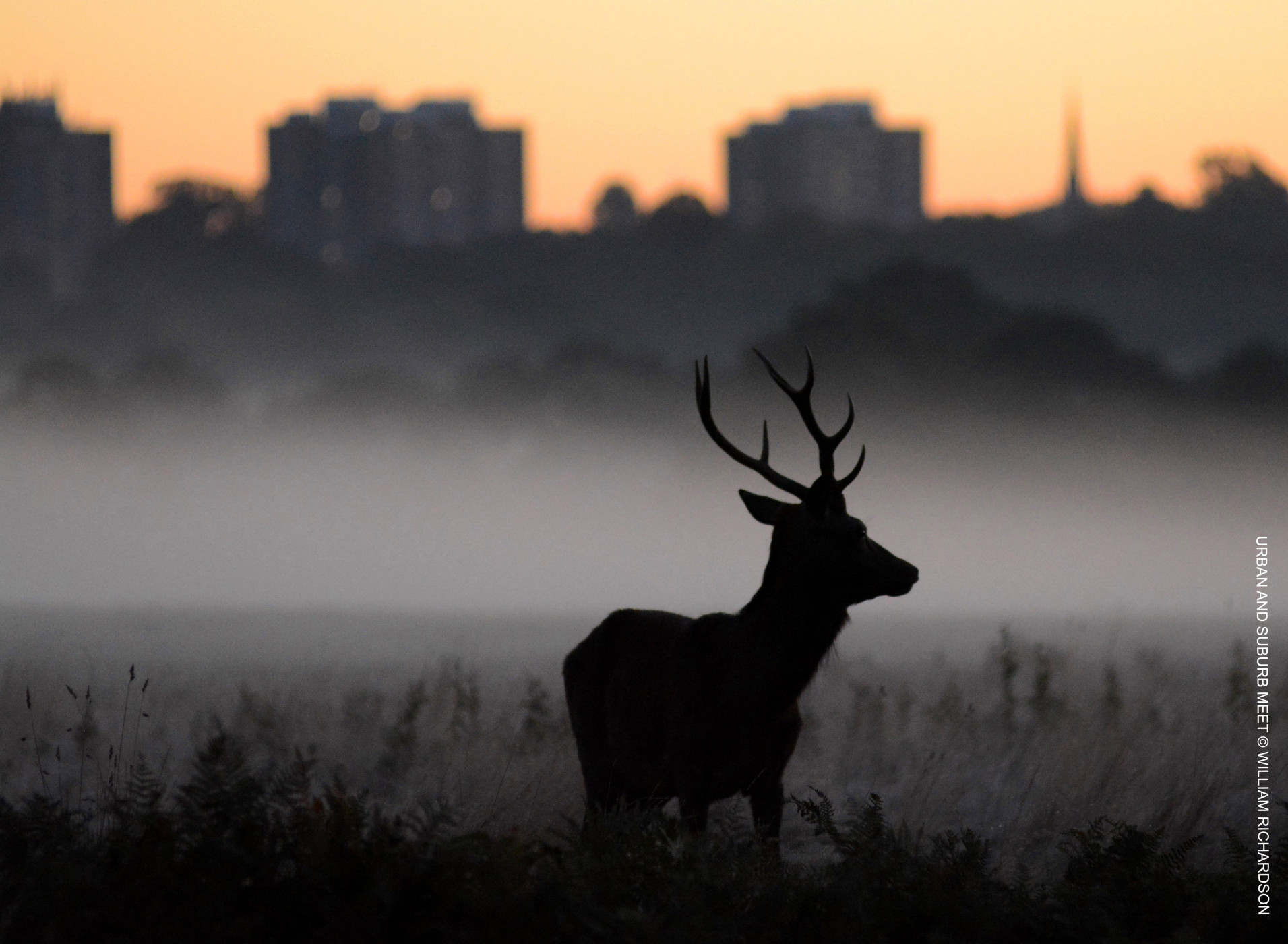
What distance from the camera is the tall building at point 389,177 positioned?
81062mm

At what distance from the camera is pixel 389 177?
86375 millimetres

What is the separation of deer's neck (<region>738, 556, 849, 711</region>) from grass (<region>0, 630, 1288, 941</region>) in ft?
1.82

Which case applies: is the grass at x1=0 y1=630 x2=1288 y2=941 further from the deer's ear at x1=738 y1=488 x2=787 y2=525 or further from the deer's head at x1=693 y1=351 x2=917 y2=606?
the deer's ear at x1=738 y1=488 x2=787 y2=525

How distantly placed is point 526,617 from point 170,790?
15.3m

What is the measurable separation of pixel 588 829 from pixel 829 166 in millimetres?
80923

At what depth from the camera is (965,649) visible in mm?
18875

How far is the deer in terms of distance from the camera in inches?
297

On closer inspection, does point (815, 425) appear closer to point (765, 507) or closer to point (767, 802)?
point (765, 507)

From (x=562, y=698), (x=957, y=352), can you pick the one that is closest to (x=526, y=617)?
(x=562, y=698)

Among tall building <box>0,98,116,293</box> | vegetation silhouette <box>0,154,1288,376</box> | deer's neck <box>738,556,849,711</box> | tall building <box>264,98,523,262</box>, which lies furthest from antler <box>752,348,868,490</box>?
tall building <box>264,98,523,262</box>

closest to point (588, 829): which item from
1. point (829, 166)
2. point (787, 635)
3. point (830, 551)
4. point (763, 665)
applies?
point (763, 665)

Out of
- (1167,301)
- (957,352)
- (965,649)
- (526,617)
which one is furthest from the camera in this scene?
(1167,301)

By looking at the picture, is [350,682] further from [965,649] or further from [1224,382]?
[1224,382]

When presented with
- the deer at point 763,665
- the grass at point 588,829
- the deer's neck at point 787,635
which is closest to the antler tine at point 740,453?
the deer at point 763,665
